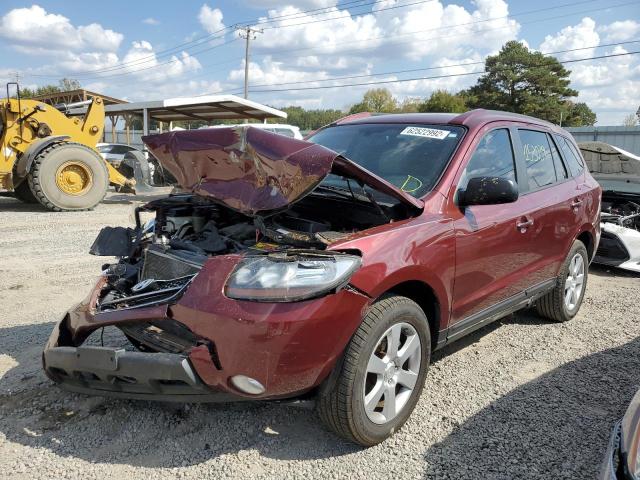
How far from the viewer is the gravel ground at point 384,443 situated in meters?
2.69

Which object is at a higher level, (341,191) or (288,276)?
(341,191)

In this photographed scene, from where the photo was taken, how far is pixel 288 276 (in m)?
2.46

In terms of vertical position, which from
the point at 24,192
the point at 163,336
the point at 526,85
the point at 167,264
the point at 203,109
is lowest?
A: the point at 24,192

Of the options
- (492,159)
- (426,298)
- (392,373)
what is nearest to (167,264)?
(392,373)

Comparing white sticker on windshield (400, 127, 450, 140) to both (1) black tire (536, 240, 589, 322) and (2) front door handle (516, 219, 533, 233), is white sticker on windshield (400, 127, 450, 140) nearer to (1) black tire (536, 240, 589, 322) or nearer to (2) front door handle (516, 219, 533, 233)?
(2) front door handle (516, 219, 533, 233)

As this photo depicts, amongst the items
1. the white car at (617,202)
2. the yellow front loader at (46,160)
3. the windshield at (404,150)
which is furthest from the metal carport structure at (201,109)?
the windshield at (404,150)

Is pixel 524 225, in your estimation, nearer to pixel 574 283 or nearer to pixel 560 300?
pixel 560 300

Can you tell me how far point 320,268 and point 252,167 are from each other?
80cm

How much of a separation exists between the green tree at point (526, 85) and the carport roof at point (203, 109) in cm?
3694

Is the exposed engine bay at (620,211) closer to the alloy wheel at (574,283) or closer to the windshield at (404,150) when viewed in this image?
the alloy wheel at (574,283)

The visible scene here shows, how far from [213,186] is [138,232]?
0.92 m

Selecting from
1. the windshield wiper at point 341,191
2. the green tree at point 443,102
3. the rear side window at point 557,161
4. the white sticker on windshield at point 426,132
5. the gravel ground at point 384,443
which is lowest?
the gravel ground at point 384,443

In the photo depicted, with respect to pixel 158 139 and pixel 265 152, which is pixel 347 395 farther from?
pixel 158 139

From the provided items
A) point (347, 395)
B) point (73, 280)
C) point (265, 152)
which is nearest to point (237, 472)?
point (347, 395)
